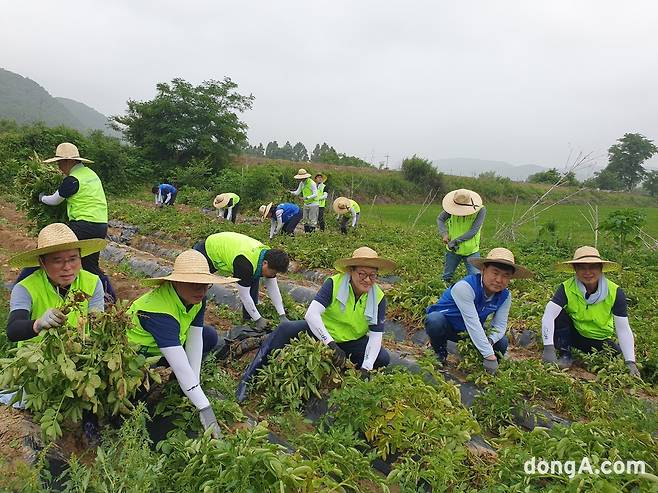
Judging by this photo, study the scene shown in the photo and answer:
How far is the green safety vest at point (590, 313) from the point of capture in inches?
174

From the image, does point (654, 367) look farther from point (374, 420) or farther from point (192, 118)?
point (192, 118)

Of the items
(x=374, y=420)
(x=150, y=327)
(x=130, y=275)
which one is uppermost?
(x=150, y=327)

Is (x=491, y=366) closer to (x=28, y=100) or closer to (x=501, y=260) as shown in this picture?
(x=501, y=260)

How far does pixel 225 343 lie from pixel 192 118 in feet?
64.8

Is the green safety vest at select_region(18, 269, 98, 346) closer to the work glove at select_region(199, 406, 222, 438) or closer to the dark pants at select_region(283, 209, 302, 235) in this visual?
the work glove at select_region(199, 406, 222, 438)

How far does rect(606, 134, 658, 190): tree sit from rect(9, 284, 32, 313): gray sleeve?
5232cm

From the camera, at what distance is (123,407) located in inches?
100

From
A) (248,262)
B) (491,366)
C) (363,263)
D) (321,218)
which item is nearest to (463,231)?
(491,366)

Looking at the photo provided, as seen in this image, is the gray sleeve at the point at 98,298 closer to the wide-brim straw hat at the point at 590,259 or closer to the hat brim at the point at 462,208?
the wide-brim straw hat at the point at 590,259

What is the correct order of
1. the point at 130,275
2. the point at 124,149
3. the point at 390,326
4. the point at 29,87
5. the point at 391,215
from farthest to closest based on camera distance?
the point at 29,87, the point at 124,149, the point at 391,215, the point at 130,275, the point at 390,326

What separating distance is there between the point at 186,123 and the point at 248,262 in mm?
19588

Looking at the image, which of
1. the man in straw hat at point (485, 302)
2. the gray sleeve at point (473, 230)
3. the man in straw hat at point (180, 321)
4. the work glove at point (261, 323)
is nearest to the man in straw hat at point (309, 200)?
the gray sleeve at point (473, 230)

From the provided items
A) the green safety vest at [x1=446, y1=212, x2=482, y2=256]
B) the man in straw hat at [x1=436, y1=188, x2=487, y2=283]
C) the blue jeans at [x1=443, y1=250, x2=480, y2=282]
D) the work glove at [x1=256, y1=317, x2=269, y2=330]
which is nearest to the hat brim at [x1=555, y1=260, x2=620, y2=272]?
the man in straw hat at [x1=436, y1=188, x2=487, y2=283]

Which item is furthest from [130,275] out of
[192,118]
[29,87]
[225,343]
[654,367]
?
[29,87]
